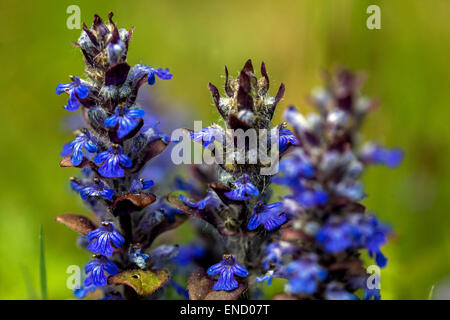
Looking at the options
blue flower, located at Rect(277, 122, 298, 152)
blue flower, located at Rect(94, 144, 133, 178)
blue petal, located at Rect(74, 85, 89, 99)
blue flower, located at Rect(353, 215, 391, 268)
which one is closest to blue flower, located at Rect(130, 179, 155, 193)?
blue flower, located at Rect(94, 144, 133, 178)

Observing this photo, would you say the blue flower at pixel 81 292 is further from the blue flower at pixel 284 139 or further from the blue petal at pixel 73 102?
the blue flower at pixel 284 139

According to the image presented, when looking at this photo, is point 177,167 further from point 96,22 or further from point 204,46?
point 204,46

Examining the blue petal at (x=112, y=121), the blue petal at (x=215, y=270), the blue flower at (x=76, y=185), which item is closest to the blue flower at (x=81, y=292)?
the blue flower at (x=76, y=185)

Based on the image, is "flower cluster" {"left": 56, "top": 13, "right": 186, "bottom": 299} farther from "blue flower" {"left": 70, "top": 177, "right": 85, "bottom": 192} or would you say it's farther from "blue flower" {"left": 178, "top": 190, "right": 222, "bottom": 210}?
"blue flower" {"left": 178, "top": 190, "right": 222, "bottom": 210}

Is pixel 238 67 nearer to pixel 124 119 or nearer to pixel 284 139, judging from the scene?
pixel 284 139
